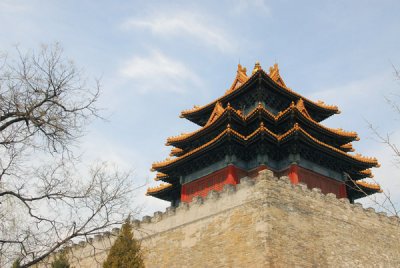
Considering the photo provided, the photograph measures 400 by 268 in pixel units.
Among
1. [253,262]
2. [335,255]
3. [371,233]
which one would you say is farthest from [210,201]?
[371,233]

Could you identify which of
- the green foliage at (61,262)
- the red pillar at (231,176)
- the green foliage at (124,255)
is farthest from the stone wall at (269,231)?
the green foliage at (61,262)

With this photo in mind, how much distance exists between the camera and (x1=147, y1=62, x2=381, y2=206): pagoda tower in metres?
21.9

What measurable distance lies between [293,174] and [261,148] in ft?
6.22

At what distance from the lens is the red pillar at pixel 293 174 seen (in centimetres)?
2120

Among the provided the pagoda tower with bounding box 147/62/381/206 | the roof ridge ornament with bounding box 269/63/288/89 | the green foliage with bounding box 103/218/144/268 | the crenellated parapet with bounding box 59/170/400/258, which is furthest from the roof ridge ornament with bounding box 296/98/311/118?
the green foliage with bounding box 103/218/144/268

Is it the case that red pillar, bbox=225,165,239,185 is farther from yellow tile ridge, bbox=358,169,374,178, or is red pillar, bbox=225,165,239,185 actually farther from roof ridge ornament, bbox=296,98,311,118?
yellow tile ridge, bbox=358,169,374,178

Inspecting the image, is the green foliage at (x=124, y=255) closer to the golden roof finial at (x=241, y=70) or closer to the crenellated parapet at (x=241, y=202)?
the crenellated parapet at (x=241, y=202)

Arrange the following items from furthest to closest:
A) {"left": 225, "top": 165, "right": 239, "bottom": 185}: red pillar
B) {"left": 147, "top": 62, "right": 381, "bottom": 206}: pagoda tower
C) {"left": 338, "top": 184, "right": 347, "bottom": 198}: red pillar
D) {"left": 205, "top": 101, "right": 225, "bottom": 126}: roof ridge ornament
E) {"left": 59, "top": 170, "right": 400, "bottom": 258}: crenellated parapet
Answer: {"left": 205, "top": 101, "right": 225, "bottom": 126}: roof ridge ornament → {"left": 338, "top": 184, "right": 347, "bottom": 198}: red pillar → {"left": 147, "top": 62, "right": 381, "bottom": 206}: pagoda tower → {"left": 225, "top": 165, "right": 239, "bottom": 185}: red pillar → {"left": 59, "top": 170, "right": 400, "bottom": 258}: crenellated parapet

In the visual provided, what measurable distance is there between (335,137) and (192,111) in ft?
26.6

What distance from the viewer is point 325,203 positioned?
18266 mm

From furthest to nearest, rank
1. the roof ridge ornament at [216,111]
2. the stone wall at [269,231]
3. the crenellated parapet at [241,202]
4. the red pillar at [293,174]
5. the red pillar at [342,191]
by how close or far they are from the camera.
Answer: the roof ridge ornament at [216,111] < the red pillar at [342,191] < the red pillar at [293,174] < the crenellated parapet at [241,202] < the stone wall at [269,231]

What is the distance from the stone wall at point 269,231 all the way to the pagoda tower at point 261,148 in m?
2.58

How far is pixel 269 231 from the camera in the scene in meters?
15.7

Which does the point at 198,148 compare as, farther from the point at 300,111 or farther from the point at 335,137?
the point at 335,137
